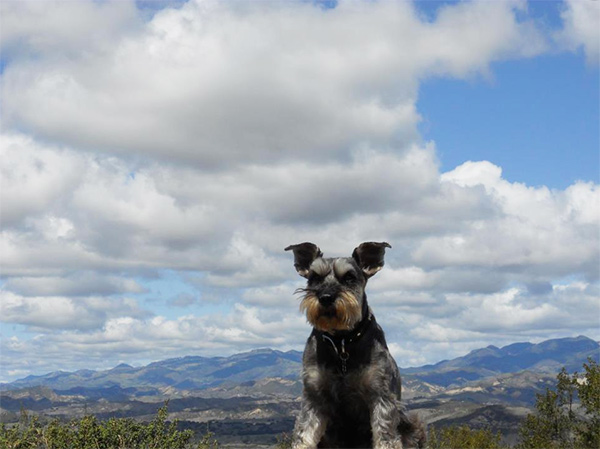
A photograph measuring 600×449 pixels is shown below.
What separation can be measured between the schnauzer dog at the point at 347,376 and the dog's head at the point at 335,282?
0.02 metres

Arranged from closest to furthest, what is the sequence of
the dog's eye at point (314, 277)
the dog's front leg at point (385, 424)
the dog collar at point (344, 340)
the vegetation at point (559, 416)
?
the dog's front leg at point (385, 424) → the dog collar at point (344, 340) → the dog's eye at point (314, 277) → the vegetation at point (559, 416)

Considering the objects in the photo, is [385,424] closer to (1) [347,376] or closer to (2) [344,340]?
(1) [347,376]

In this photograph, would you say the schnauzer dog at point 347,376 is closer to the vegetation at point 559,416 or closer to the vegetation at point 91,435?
the vegetation at point 91,435

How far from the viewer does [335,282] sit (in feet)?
43.1

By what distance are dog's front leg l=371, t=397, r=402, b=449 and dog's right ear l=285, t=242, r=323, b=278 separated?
3015 millimetres

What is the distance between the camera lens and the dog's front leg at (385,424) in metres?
12.1

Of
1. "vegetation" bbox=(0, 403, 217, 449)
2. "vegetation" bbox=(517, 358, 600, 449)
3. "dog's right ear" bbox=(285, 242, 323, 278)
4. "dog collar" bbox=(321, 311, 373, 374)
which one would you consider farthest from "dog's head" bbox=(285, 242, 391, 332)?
"vegetation" bbox=(517, 358, 600, 449)

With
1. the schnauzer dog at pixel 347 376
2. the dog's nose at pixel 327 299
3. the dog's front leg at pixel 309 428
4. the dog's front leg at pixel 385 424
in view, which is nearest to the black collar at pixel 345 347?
the schnauzer dog at pixel 347 376

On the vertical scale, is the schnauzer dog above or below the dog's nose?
below

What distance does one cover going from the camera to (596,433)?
105m

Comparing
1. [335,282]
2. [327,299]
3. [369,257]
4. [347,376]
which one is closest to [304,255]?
[335,282]

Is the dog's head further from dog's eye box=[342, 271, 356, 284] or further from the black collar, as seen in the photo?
the black collar

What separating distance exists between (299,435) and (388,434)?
1.68 meters

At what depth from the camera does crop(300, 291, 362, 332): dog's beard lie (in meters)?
12.4
